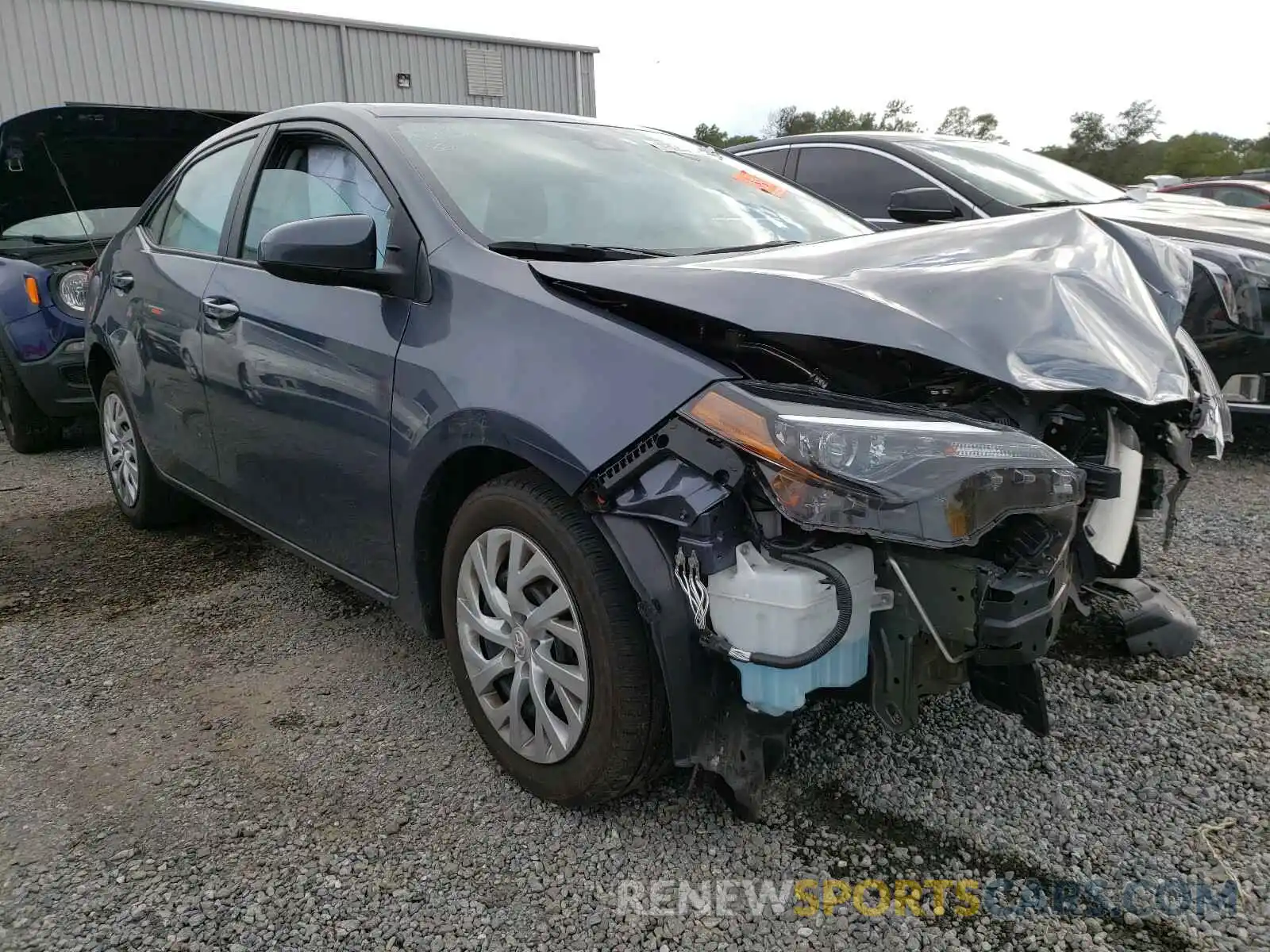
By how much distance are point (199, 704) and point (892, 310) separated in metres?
2.17

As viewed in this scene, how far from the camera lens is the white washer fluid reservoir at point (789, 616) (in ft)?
5.23

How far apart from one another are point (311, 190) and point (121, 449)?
2025mm

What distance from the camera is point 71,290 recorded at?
18.3ft

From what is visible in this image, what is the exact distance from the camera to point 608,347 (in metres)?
1.81

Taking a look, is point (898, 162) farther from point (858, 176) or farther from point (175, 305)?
point (175, 305)

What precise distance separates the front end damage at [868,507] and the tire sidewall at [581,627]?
13 centimetres

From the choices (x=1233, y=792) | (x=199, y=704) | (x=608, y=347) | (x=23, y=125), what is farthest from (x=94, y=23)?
(x=1233, y=792)

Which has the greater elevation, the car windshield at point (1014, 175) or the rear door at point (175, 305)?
the car windshield at point (1014, 175)

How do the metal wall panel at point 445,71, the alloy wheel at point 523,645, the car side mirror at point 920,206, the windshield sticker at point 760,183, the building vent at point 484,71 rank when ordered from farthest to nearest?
the building vent at point 484,71, the metal wall panel at point 445,71, the car side mirror at point 920,206, the windshield sticker at point 760,183, the alloy wheel at point 523,645

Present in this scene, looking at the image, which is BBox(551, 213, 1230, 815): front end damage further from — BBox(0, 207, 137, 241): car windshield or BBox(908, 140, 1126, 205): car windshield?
BBox(0, 207, 137, 241): car windshield

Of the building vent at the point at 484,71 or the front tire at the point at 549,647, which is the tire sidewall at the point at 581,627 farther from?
the building vent at the point at 484,71

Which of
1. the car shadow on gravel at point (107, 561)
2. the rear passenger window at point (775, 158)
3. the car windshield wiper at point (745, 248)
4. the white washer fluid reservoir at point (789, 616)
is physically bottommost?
the car shadow on gravel at point (107, 561)

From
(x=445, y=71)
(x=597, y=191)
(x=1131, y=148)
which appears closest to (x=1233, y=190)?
(x=445, y=71)

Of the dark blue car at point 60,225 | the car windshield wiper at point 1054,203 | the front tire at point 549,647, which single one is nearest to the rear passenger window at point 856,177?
the car windshield wiper at point 1054,203
